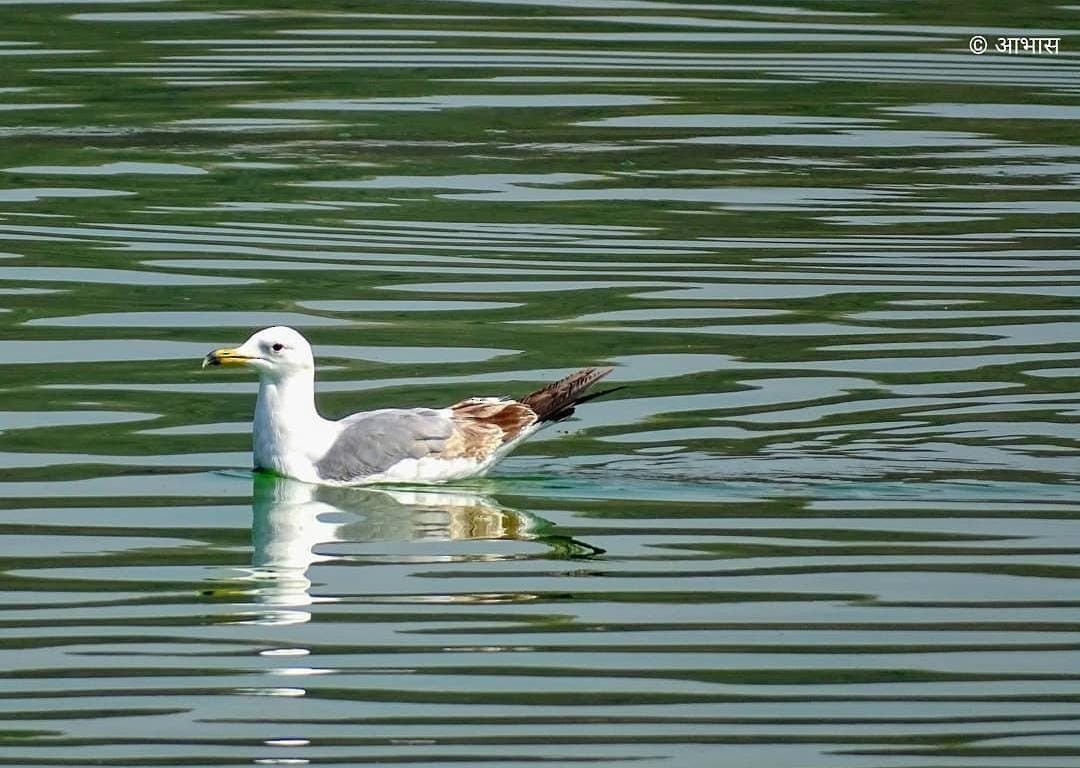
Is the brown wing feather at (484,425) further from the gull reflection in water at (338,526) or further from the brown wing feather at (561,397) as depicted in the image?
the gull reflection in water at (338,526)

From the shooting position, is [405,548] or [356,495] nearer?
[405,548]

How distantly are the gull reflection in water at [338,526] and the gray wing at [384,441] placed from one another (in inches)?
4.8

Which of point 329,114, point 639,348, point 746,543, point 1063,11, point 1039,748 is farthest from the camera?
point 1063,11

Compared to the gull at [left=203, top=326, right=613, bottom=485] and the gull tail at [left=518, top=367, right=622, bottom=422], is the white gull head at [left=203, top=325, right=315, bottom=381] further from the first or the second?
the gull tail at [left=518, top=367, right=622, bottom=422]

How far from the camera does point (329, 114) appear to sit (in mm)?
19734

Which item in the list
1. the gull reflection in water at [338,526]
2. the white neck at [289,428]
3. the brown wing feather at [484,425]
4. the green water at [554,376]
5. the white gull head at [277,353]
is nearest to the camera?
the green water at [554,376]

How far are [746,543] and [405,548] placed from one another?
133 cm

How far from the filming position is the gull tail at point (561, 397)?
11.5 meters

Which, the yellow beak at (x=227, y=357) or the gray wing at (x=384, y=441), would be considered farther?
the yellow beak at (x=227, y=357)

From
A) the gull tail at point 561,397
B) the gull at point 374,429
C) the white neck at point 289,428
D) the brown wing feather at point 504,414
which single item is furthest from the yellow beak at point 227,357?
the gull tail at point 561,397

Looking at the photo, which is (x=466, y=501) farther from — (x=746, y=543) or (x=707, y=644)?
(x=707, y=644)

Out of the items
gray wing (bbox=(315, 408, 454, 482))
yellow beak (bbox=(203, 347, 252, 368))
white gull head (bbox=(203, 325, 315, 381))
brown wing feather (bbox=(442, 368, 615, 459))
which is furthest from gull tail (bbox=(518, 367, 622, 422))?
yellow beak (bbox=(203, 347, 252, 368))

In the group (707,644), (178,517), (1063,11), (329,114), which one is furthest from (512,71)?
(707,644)

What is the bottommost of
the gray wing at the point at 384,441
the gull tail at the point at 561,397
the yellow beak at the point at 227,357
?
the gray wing at the point at 384,441
